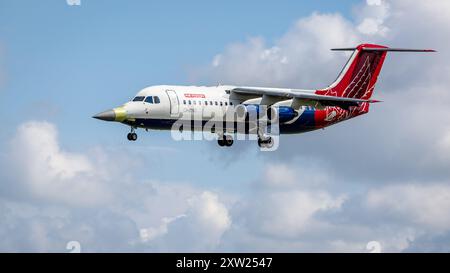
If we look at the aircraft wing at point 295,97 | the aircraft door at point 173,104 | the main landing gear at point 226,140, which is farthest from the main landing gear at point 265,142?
the aircraft door at point 173,104

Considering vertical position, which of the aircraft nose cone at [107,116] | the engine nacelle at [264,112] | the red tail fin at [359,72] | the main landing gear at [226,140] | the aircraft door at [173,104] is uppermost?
the red tail fin at [359,72]

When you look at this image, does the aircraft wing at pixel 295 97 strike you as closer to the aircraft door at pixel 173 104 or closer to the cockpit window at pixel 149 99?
the aircraft door at pixel 173 104

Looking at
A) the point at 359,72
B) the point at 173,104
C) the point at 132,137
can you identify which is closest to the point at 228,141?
the point at 173,104

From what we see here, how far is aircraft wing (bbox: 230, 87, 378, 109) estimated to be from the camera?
63.2 metres

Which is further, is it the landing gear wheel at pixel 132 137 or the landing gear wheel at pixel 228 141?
the landing gear wheel at pixel 228 141

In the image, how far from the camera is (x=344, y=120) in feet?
228

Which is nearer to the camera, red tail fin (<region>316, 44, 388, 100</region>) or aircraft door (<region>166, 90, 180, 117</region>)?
aircraft door (<region>166, 90, 180, 117</region>)

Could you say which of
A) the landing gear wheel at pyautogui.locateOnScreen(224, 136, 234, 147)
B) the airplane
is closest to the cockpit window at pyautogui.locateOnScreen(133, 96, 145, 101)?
the airplane

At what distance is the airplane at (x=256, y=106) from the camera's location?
61.0 m

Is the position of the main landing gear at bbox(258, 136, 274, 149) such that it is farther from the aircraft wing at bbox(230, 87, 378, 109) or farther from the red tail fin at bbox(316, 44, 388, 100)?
the red tail fin at bbox(316, 44, 388, 100)
